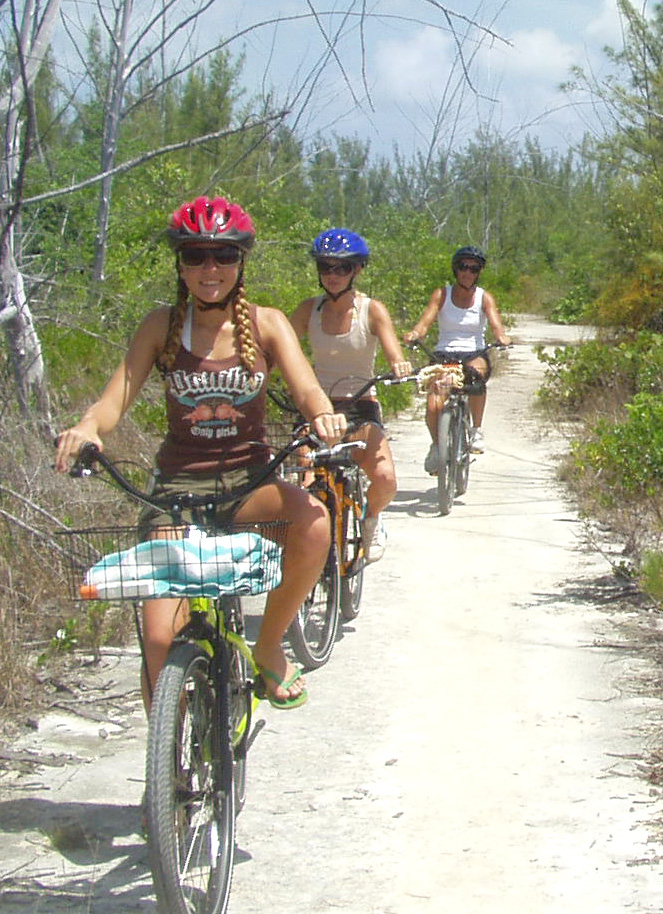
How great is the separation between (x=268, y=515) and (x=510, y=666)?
2.43 meters

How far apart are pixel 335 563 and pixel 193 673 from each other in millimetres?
2883

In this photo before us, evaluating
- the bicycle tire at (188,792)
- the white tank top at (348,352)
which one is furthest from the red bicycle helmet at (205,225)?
the white tank top at (348,352)

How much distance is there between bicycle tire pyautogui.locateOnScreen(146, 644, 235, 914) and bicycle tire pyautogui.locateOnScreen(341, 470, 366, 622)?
9.58 ft

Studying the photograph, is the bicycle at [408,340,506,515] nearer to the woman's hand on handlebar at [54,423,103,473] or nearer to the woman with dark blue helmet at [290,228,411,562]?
the woman with dark blue helmet at [290,228,411,562]

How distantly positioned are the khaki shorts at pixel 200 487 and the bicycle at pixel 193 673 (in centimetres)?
9

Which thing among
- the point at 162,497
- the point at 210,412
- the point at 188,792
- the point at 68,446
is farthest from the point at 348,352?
the point at 188,792

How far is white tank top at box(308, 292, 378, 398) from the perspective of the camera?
7488mm

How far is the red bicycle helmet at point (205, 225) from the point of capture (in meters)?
4.37

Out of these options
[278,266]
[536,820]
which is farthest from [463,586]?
[278,266]

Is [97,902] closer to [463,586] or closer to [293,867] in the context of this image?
[293,867]

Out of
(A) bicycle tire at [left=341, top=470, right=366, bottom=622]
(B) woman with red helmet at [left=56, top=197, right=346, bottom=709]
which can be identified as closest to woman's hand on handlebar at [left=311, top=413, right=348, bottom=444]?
(B) woman with red helmet at [left=56, top=197, right=346, bottom=709]

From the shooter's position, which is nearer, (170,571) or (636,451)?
(170,571)

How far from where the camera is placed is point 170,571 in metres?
3.72

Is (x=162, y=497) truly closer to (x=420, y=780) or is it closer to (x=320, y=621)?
(x=420, y=780)
